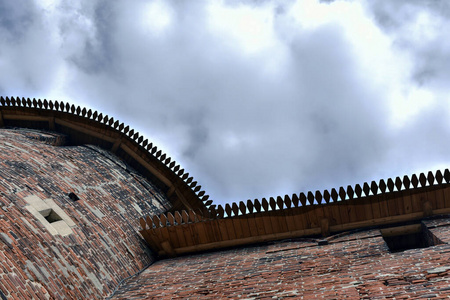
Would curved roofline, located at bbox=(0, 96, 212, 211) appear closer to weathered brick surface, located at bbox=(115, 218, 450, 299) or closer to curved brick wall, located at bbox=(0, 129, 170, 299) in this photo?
curved brick wall, located at bbox=(0, 129, 170, 299)

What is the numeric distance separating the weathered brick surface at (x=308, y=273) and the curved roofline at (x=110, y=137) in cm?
369

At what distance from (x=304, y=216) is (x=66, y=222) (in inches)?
155

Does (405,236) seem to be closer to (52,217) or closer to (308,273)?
(308,273)

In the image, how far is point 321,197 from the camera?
820 centimetres

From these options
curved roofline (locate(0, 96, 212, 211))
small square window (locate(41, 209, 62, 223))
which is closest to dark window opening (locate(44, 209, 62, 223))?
small square window (locate(41, 209, 62, 223))

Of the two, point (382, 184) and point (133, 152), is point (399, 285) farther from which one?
point (133, 152)

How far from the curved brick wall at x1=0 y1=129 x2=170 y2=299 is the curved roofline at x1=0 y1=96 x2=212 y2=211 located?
3.03 ft

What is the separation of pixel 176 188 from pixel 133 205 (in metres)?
2.33

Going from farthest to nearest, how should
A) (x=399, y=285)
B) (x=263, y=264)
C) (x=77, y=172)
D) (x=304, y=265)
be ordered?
(x=77, y=172), (x=263, y=264), (x=304, y=265), (x=399, y=285)

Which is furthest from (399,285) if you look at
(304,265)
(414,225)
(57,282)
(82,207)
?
(82,207)

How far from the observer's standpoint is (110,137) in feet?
41.2

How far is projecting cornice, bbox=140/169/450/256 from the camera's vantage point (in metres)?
7.85

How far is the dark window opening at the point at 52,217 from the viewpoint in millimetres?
7093

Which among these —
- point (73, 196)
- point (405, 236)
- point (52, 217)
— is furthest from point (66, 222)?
point (405, 236)
